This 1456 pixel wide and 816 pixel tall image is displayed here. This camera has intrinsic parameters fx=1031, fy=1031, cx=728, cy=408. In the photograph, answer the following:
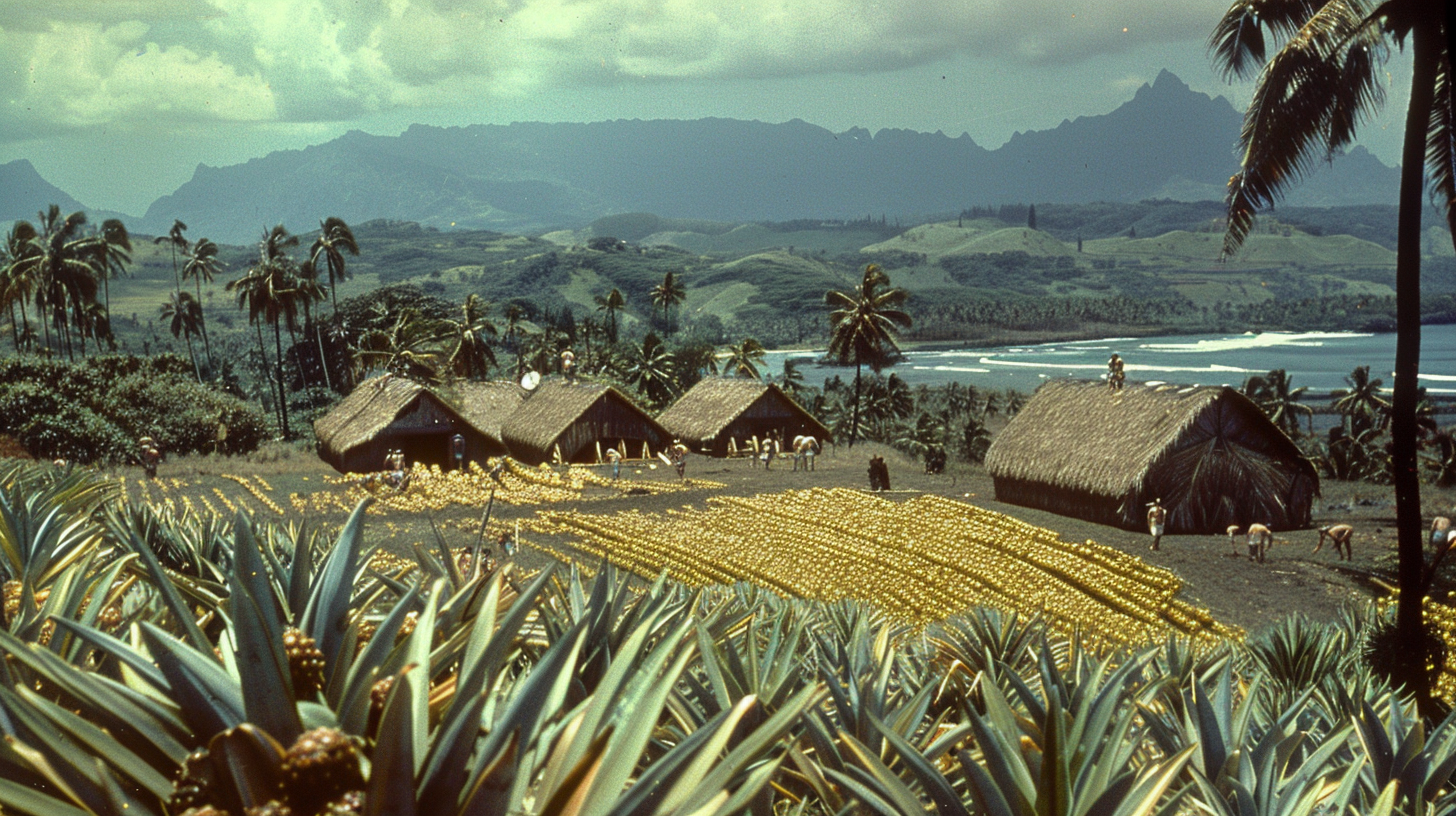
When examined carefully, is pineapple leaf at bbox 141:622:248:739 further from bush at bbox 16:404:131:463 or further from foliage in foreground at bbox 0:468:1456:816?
bush at bbox 16:404:131:463

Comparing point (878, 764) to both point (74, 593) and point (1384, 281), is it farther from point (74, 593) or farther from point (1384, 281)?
point (1384, 281)

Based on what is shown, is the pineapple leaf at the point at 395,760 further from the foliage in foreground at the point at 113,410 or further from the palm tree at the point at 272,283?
the palm tree at the point at 272,283

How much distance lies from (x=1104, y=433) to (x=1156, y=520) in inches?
160

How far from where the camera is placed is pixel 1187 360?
125625 mm

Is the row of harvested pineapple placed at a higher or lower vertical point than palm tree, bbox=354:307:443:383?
lower

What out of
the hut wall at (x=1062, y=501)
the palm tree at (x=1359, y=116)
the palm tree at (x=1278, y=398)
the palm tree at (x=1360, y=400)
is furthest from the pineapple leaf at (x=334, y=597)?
the palm tree at (x=1278, y=398)

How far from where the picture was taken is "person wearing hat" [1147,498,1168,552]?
64.4ft

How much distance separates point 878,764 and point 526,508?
77.6ft

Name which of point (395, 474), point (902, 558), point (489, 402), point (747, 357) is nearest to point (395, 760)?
point (902, 558)

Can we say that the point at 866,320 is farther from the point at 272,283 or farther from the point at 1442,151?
the point at 1442,151

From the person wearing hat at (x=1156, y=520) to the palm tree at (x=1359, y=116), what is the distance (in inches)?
345

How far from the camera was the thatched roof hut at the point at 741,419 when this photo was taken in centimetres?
3591

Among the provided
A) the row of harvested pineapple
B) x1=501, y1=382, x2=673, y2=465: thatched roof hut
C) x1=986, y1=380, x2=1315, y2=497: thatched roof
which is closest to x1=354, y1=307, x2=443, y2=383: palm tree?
x1=501, y1=382, x2=673, y2=465: thatched roof hut

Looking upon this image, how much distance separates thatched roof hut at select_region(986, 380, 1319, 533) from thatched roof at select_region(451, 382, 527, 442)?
21395 millimetres
